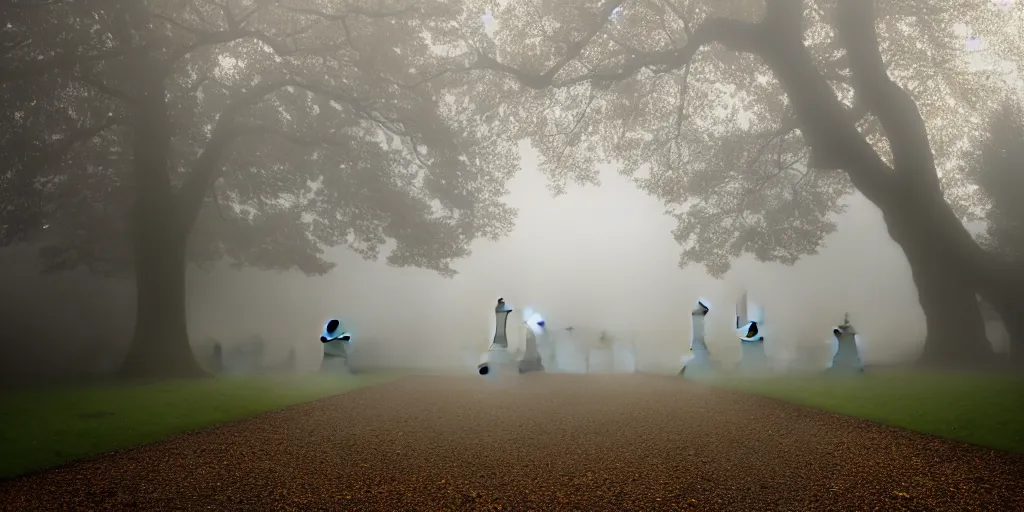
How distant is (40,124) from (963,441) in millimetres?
25155

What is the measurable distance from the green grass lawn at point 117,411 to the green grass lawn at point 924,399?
11.4 meters

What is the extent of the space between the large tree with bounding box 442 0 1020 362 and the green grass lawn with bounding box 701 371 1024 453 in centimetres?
563

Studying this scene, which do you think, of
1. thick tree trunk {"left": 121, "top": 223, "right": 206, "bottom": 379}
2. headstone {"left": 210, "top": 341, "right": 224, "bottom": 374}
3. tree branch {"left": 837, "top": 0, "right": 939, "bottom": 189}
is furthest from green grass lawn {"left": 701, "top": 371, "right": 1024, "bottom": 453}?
headstone {"left": 210, "top": 341, "right": 224, "bottom": 374}

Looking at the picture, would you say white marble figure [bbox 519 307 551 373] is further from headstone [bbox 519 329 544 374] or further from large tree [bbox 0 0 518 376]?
large tree [bbox 0 0 518 376]

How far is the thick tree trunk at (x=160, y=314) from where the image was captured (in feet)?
55.7

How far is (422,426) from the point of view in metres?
9.75

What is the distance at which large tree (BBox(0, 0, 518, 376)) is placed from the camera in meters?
17.6

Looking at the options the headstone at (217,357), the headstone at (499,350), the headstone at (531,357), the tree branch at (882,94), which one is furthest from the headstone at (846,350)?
the headstone at (217,357)

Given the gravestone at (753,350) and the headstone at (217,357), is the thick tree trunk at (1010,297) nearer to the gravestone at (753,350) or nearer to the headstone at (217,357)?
the gravestone at (753,350)

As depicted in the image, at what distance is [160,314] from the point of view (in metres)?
17.5

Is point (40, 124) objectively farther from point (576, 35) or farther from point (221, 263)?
point (576, 35)


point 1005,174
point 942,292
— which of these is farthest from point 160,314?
point 1005,174

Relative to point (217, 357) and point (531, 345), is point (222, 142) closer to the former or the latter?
point (217, 357)

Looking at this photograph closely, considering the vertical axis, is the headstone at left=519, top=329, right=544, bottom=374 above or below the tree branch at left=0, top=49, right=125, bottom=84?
below
